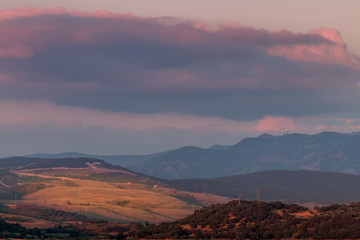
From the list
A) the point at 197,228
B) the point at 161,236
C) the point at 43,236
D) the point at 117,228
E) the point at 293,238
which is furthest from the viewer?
the point at 117,228

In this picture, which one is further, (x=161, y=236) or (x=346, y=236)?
(x=161, y=236)

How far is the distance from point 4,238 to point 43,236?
1872 centimetres

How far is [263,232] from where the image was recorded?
352 ft

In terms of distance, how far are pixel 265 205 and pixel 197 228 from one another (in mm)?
16480

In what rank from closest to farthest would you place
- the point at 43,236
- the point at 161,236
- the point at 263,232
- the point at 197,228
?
the point at 263,232 < the point at 161,236 < the point at 197,228 < the point at 43,236

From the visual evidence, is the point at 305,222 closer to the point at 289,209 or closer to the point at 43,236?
the point at 289,209

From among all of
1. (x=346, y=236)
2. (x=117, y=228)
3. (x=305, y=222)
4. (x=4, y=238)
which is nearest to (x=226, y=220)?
(x=305, y=222)

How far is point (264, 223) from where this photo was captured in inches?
4589

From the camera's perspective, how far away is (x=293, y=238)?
99750mm

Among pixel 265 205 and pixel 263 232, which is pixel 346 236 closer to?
pixel 263 232

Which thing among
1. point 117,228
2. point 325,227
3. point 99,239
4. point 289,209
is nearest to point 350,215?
point 325,227

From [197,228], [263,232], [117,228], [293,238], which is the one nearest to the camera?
[293,238]

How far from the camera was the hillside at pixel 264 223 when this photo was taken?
3885 inches

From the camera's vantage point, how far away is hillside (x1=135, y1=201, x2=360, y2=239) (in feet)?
324
